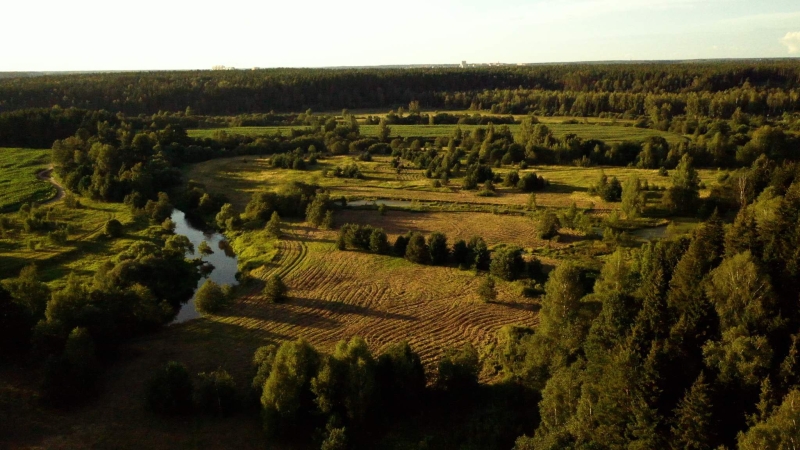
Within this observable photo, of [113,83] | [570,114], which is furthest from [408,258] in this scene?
[113,83]

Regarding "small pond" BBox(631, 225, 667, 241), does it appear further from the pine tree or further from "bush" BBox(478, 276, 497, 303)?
the pine tree

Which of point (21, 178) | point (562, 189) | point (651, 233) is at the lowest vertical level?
point (651, 233)

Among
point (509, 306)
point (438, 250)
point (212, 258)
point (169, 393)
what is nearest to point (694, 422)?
point (509, 306)

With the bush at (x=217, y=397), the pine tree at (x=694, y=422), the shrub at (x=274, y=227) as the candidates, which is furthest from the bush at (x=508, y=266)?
the pine tree at (x=694, y=422)

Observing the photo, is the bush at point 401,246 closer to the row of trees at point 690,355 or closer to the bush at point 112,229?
the row of trees at point 690,355

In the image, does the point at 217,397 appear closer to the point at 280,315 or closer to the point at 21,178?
the point at 280,315

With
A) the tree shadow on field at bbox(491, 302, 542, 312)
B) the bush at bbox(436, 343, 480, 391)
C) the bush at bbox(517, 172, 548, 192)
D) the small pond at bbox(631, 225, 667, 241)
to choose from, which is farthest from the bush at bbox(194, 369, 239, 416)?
the bush at bbox(517, 172, 548, 192)

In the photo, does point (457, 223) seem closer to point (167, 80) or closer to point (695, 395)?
point (695, 395)
